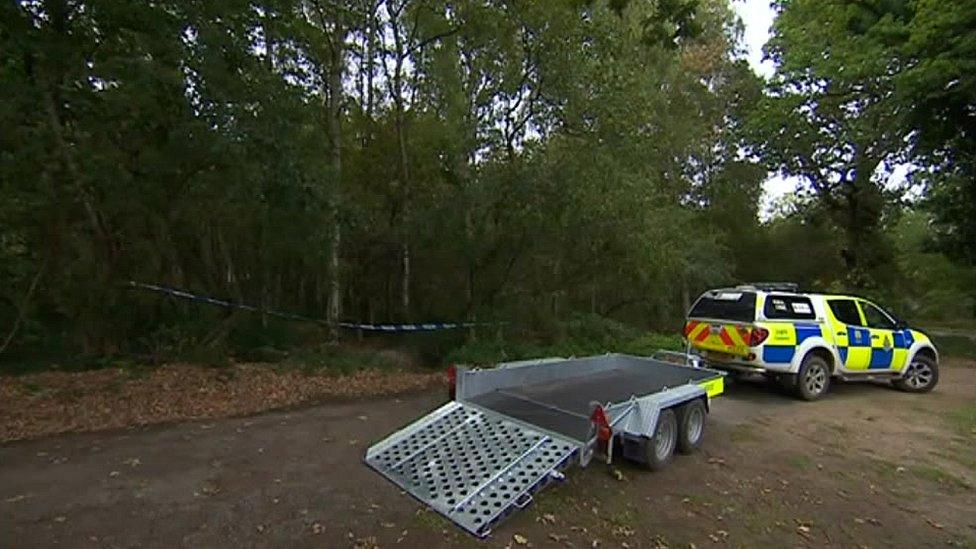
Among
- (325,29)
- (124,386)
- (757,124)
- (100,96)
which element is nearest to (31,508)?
(124,386)

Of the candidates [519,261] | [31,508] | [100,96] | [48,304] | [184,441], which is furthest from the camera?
[519,261]

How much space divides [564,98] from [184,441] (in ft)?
25.8

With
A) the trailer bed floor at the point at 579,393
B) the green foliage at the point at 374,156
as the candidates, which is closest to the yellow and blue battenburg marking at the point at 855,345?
the trailer bed floor at the point at 579,393

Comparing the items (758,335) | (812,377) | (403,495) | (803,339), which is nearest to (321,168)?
(403,495)

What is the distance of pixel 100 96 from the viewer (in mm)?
6699

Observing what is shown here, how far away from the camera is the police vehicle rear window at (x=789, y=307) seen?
24.5 feet

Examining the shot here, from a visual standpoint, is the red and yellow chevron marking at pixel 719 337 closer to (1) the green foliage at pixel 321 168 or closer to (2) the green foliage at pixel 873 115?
(1) the green foliage at pixel 321 168

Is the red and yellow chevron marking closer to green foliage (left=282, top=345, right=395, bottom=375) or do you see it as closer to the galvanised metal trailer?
the galvanised metal trailer

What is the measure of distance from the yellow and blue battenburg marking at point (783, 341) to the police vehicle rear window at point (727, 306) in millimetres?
371

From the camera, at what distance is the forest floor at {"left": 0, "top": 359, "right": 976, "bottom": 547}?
3.41m

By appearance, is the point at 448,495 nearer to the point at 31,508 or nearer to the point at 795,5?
the point at 31,508

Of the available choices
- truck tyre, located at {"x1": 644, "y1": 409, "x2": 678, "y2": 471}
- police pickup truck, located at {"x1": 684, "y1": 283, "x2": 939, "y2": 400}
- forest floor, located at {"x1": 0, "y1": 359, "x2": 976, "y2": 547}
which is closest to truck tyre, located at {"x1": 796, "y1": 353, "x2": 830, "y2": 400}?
police pickup truck, located at {"x1": 684, "y1": 283, "x2": 939, "y2": 400}

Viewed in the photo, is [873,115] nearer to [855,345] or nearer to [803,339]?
[855,345]

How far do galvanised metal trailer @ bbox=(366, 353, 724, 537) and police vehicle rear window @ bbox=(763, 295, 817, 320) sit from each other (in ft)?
7.49
